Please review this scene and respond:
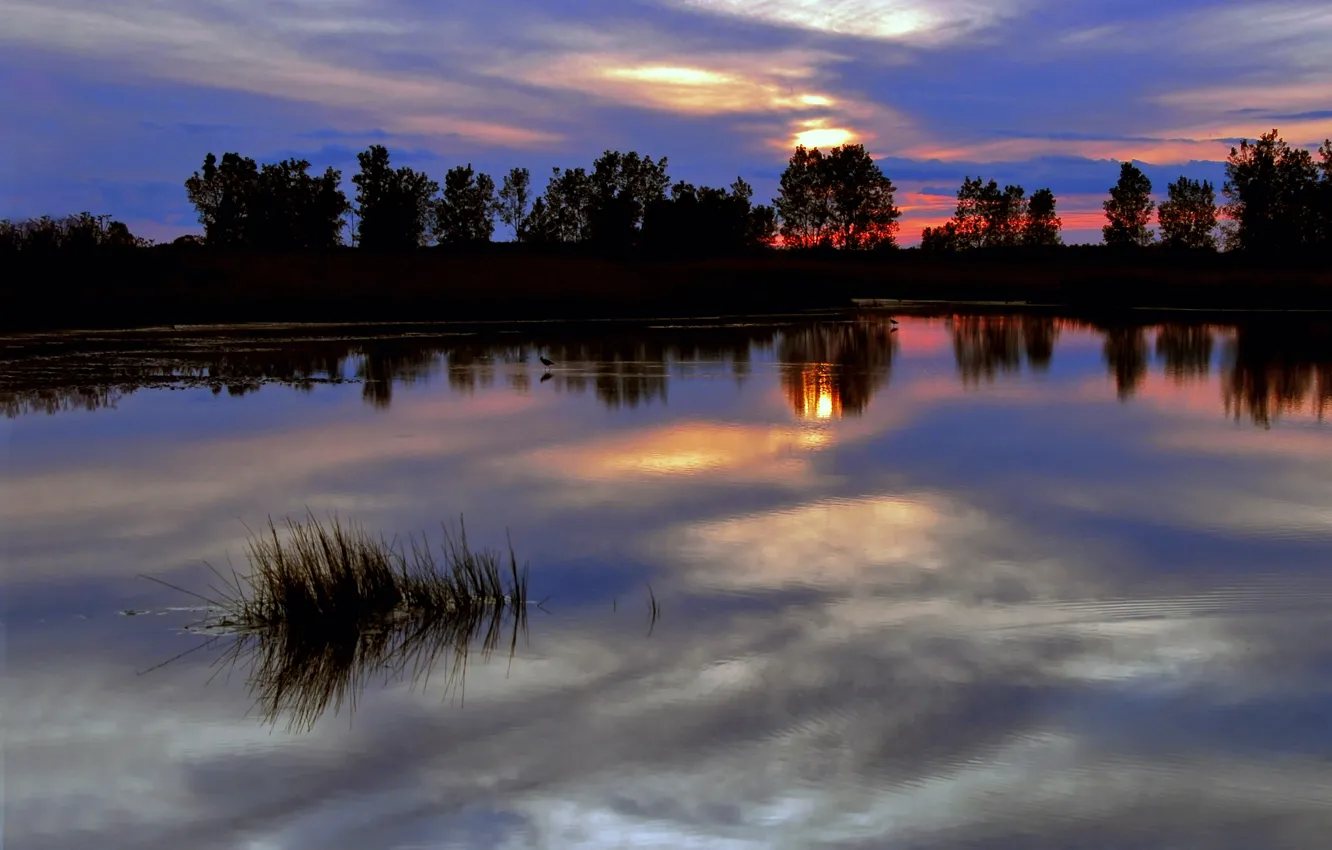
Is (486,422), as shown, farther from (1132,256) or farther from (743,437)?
(1132,256)

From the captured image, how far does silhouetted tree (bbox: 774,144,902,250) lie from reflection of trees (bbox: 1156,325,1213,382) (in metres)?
81.4

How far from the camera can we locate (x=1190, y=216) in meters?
133

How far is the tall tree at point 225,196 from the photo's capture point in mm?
114438

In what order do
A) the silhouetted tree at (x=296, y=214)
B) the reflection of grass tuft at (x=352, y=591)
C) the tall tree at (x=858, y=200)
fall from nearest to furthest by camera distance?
the reflection of grass tuft at (x=352, y=591)
the silhouetted tree at (x=296, y=214)
the tall tree at (x=858, y=200)

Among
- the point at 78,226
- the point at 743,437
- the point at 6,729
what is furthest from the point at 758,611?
the point at 78,226

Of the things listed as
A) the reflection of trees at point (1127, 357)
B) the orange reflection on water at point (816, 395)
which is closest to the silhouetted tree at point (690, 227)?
the reflection of trees at point (1127, 357)

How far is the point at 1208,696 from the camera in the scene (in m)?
7.58

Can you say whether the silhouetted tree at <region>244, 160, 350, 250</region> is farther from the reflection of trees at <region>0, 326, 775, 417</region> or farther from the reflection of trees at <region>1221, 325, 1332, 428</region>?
the reflection of trees at <region>1221, 325, 1332, 428</region>

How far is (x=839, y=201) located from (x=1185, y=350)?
307 ft

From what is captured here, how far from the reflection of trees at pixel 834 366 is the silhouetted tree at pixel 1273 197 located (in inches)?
2726

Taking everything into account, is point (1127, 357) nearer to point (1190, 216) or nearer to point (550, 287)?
point (550, 287)

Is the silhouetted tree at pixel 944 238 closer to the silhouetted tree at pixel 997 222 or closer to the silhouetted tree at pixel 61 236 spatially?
the silhouetted tree at pixel 997 222

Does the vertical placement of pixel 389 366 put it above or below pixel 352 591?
above

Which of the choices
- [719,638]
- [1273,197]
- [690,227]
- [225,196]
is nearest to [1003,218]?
[1273,197]
